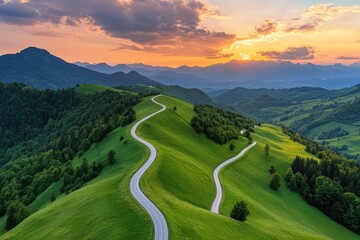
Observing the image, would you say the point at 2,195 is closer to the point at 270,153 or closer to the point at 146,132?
the point at 146,132

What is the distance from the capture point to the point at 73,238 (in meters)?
49.8

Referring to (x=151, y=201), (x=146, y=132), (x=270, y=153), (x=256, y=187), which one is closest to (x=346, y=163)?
(x=270, y=153)

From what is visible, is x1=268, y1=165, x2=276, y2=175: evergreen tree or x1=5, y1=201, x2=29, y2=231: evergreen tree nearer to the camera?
x1=5, y1=201, x2=29, y2=231: evergreen tree

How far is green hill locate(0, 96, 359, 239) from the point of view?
50.8 metres

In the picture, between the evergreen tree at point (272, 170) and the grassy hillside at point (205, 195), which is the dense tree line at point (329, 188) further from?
the evergreen tree at point (272, 170)

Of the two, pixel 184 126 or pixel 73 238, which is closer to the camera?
pixel 73 238

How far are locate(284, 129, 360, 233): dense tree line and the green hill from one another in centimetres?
447

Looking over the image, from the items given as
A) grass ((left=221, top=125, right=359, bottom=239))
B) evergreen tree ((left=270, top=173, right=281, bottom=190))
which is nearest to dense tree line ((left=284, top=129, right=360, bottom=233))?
grass ((left=221, top=125, right=359, bottom=239))

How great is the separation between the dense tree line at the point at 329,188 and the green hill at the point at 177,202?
4469 mm

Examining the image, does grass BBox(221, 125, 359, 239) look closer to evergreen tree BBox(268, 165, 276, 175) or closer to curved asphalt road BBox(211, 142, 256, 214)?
curved asphalt road BBox(211, 142, 256, 214)

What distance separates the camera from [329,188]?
124 metres

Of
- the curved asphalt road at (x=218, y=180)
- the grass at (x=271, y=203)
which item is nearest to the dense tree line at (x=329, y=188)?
the grass at (x=271, y=203)

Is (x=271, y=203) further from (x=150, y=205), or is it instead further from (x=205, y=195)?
(x=150, y=205)

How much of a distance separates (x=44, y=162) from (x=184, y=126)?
68641 millimetres
